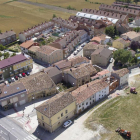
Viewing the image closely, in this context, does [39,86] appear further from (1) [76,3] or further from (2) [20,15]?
(1) [76,3]

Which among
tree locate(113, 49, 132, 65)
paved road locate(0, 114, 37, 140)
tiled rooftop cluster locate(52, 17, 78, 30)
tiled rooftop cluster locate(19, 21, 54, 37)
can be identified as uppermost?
tiled rooftop cluster locate(52, 17, 78, 30)

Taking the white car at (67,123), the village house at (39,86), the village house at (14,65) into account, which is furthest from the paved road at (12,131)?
the village house at (14,65)

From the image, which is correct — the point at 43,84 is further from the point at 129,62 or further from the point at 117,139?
the point at 129,62

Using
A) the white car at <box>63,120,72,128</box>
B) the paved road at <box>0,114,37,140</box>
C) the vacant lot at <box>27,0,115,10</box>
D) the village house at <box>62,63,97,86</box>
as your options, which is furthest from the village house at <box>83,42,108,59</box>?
the vacant lot at <box>27,0,115,10</box>

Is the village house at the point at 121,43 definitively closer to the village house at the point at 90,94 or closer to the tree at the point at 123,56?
the tree at the point at 123,56

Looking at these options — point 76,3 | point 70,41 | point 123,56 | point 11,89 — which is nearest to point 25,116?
point 11,89

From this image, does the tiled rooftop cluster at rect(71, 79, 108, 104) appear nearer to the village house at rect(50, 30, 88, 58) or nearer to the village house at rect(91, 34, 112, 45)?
the village house at rect(50, 30, 88, 58)
